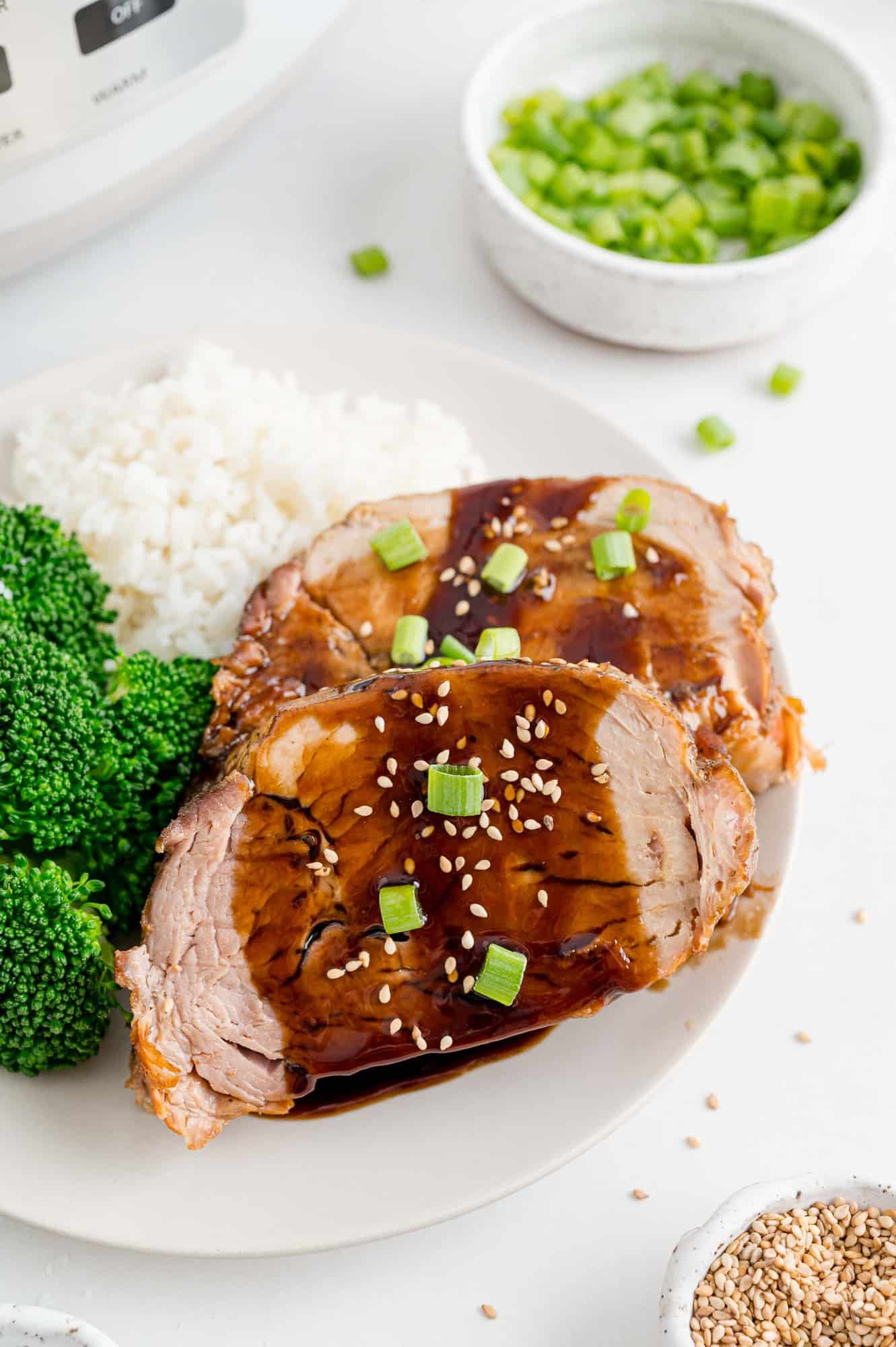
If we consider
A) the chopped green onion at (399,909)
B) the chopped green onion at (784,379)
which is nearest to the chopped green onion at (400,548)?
the chopped green onion at (399,909)

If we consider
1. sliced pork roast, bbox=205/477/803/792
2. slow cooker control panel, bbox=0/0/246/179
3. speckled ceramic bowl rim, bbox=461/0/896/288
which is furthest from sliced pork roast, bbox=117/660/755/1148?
slow cooker control panel, bbox=0/0/246/179

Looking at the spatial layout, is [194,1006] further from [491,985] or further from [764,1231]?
[764,1231]

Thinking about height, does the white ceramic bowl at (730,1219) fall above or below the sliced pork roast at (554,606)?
→ below

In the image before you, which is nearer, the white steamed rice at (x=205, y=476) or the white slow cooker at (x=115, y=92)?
the white slow cooker at (x=115, y=92)

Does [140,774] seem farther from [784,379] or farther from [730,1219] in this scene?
[784,379]

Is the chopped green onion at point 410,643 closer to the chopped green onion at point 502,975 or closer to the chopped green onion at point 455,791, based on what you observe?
the chopped green onion at point 455,791

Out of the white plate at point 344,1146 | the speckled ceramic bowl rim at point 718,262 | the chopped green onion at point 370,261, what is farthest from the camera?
the chopped green onion at point 370,261

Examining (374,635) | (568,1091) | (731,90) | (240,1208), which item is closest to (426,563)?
(374,635)
